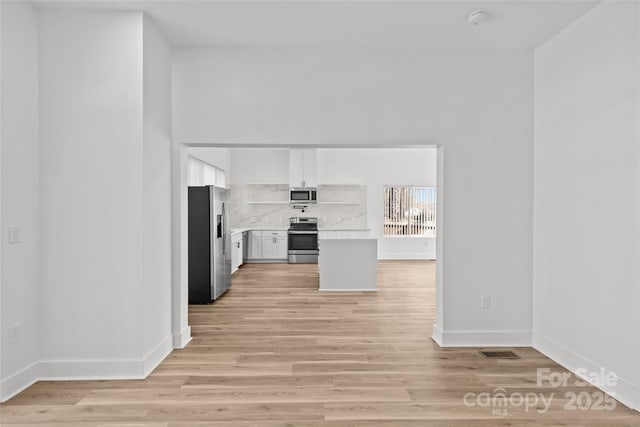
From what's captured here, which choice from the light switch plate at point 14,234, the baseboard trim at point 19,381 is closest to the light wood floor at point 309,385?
the baseboard trim at point 19,381

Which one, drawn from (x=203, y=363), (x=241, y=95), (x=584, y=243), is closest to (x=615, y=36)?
(x=584, y=243)

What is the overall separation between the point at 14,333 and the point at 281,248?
6705 mm

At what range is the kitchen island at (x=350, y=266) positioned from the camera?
6.14m

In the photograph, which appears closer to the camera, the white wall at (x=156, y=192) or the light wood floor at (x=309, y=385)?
the light wood floor at (x=309, y=385)

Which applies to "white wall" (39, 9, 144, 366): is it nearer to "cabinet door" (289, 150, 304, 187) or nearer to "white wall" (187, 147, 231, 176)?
"white wall" (187, 147, 231, 176)

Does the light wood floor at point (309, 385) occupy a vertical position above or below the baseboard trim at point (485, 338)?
below

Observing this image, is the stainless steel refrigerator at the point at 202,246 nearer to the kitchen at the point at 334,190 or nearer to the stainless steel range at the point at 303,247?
the stainless steel range at the point at 303,247

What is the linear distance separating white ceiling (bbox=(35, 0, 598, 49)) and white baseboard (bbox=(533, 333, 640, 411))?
2.58 metres

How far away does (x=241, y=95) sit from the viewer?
364 centimetres

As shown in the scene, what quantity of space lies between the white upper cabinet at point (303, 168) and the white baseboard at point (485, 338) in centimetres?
627

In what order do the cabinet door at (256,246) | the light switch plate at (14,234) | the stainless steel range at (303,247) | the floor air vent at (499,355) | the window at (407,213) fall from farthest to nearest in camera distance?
the window at (407,213), the cabinet door at (256,246), the stainless steel range at (303,247), the floor air vent at (499,355), the light switch plate at (14,234)

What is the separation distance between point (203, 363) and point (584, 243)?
311 centimetres

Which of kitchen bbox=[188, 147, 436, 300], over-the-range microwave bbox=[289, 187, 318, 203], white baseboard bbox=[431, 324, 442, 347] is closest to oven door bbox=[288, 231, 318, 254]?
kitchen bbox=[188, 147, 436, 300]

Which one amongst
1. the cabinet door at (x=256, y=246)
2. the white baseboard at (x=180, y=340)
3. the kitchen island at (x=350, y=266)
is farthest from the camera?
the cabinet door at (x=256, y=246)
